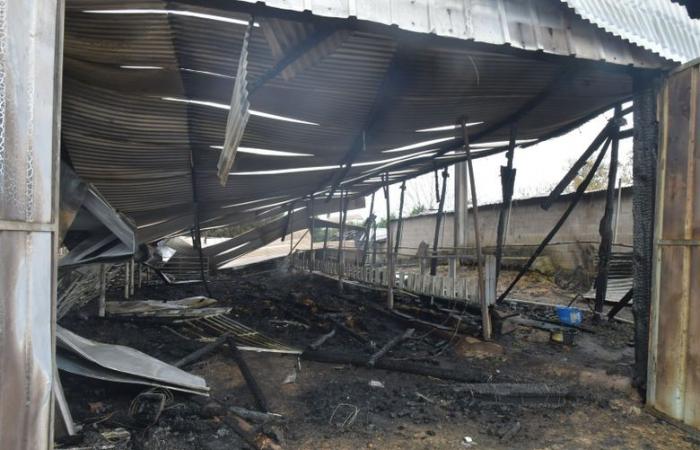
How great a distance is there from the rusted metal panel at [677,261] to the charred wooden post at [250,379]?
3.72 m

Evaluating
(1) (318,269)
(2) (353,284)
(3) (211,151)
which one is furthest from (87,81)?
(1) (318,269)

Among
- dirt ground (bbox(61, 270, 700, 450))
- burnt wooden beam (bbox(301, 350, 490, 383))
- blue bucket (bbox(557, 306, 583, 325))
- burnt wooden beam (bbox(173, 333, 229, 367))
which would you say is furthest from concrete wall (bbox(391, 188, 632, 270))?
burnt wooden beam (bbox(173, 333, 229, 367))

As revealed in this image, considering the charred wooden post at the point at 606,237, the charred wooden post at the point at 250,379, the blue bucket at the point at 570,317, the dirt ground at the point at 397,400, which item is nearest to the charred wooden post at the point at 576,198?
the charred wooden post at the point at 606,237

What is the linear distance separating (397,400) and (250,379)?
1632mm

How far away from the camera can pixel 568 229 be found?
45.5 feet

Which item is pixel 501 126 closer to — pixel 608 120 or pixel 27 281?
pixel 608 120

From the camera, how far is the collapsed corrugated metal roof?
117 inches

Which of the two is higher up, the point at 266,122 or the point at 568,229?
the point at 266,122

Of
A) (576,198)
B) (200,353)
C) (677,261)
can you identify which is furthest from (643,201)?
(200,353)

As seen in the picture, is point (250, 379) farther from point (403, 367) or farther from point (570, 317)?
point (570, 317)

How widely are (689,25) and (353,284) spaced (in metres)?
9.45

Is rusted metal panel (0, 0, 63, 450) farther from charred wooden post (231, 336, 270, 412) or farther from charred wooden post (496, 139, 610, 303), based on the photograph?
charred wooden post (496, 139, 610, 303)

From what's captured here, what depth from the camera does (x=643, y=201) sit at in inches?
170

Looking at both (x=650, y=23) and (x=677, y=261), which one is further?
(x=650, y=23)
